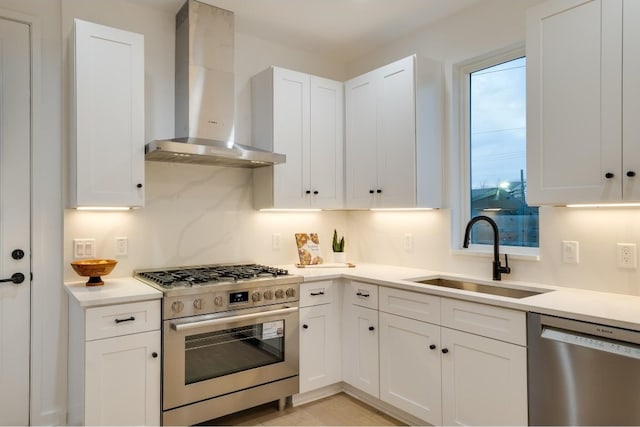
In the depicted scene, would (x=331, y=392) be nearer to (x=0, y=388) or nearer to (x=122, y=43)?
(x=0, y=388)

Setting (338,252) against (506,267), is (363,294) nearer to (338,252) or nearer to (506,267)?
(338,252)

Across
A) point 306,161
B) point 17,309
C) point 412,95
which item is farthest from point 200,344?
point 412,95

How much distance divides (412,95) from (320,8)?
0.88m

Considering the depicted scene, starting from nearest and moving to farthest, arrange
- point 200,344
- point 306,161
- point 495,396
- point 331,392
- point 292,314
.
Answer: point 495,396 < point 200,344 < point 292,314 < point 331,392 < point 306,161

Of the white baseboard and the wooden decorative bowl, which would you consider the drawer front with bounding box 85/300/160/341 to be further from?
the white baseboard

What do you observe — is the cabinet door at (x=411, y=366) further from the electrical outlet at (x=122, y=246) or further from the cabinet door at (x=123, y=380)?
the electrical outlet at (x=122, y=246)

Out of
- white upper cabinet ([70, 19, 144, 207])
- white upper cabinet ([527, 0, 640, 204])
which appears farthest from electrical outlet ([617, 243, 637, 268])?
white upper cabinet ([70, 19, 144, 207])

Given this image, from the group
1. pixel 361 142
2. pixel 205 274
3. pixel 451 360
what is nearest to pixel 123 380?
pixel 205 274

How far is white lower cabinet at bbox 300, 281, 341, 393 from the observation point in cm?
279

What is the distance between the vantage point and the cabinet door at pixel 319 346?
9.16 ft

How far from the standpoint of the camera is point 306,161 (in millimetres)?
3246

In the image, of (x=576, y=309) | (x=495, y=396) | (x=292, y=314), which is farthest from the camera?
(x=292, y=314)

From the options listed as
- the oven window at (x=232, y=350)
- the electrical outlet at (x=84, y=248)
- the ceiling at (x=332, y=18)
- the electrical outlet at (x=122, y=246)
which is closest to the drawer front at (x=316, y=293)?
the oven window at (x=232, y=350)

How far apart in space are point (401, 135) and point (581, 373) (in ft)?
5.87
